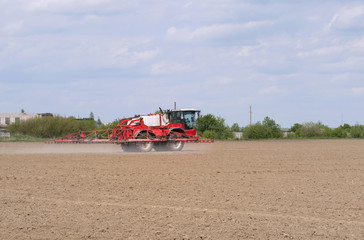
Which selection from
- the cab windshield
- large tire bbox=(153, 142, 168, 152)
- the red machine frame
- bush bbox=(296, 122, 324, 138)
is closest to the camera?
the red machine frame

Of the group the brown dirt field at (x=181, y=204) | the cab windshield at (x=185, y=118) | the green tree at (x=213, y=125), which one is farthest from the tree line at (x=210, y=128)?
the brown dirt field at (x=181, y=204)

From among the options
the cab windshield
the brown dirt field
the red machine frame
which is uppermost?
the cab windshield

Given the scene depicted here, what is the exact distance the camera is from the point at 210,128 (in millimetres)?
74375

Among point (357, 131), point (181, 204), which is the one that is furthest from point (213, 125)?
point (181, 204)

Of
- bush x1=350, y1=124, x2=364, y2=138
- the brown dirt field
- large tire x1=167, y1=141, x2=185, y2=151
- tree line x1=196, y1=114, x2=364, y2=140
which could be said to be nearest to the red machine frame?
large tire x1=167, y1=141, x2=185, y2=151

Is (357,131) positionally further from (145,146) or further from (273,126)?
(145,146)

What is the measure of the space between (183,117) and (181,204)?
21231mm

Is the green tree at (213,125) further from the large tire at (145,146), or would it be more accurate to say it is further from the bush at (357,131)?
the large tire at (145,146)

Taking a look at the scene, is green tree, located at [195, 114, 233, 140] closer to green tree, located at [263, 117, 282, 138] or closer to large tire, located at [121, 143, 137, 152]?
green tree, located at [263, 117, 282, 138]

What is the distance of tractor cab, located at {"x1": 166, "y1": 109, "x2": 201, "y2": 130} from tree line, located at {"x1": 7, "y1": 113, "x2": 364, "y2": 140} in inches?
766

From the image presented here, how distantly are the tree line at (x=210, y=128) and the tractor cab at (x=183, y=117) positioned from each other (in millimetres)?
19448

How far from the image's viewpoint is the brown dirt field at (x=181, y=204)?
8.59 metres

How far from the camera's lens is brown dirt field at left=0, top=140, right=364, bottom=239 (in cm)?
859

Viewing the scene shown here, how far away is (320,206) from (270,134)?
212 feet
